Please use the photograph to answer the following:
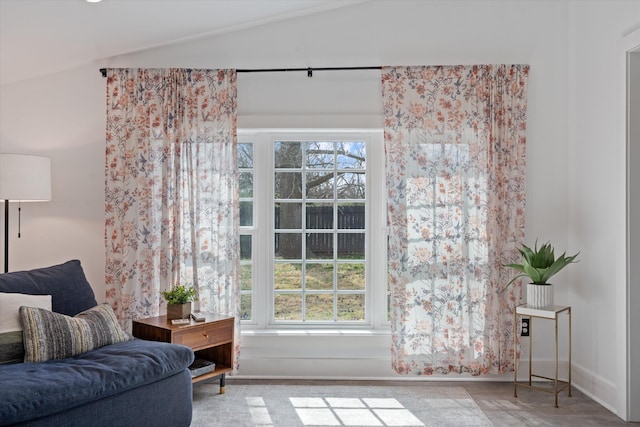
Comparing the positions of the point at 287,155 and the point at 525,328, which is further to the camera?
the point at 287,155

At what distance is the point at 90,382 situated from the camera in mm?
2133

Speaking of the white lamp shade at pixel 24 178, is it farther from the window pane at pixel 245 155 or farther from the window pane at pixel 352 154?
the window pane at pixel 352 154

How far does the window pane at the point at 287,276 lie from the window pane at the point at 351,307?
362 millimetres

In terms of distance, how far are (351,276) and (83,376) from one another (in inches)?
80.6

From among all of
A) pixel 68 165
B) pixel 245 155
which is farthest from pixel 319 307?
pixel 68 165

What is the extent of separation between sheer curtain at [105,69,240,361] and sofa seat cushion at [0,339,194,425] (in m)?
0.81

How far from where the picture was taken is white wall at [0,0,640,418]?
3479mm

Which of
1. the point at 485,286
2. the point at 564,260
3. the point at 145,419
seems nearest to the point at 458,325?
the point at 485,286

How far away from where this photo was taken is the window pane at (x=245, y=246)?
369 centimetres

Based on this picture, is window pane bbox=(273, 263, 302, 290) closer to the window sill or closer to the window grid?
the window grid

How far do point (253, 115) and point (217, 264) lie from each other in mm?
1141

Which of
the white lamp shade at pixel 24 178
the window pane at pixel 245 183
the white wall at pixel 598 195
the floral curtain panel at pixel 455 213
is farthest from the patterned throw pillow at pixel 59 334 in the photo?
the white wall at pixel 598 195

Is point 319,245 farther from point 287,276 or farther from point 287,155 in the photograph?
point 287,155

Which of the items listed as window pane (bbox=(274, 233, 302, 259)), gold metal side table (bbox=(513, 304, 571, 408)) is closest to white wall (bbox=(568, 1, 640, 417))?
gold metal side table (bbox=(513, 304, 571, 408))
